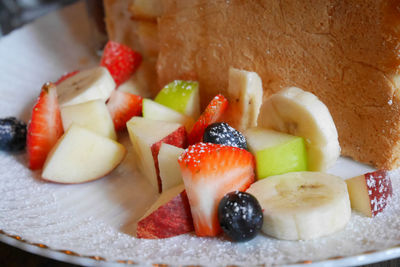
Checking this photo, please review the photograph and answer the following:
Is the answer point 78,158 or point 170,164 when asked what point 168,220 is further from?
point 78,158

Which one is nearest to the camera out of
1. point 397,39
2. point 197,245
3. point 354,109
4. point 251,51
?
point 197,245

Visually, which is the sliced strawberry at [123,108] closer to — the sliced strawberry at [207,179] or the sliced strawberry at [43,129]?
the sliced strawberry at [43,129]

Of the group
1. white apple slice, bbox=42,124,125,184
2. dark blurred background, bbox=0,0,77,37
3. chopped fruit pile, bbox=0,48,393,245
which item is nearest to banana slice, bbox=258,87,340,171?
chopped fruit pile, bbox=0,48,393,245

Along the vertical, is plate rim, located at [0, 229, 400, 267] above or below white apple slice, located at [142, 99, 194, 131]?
below

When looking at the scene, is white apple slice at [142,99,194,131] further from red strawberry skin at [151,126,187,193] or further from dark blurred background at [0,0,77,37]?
dark blurred background at [0,0,77,37]

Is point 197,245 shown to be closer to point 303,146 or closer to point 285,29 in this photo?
point 303,146

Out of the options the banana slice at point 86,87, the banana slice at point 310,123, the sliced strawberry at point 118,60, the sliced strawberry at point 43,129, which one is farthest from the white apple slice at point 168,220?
the sliced strawberry at point 118,60

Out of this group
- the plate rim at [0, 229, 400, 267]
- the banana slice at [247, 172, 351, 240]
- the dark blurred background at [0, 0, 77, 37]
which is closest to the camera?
the plate rim at [0, 229, 400, 267]

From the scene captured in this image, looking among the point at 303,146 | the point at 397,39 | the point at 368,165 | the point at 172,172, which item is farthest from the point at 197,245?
the point at 397,39
